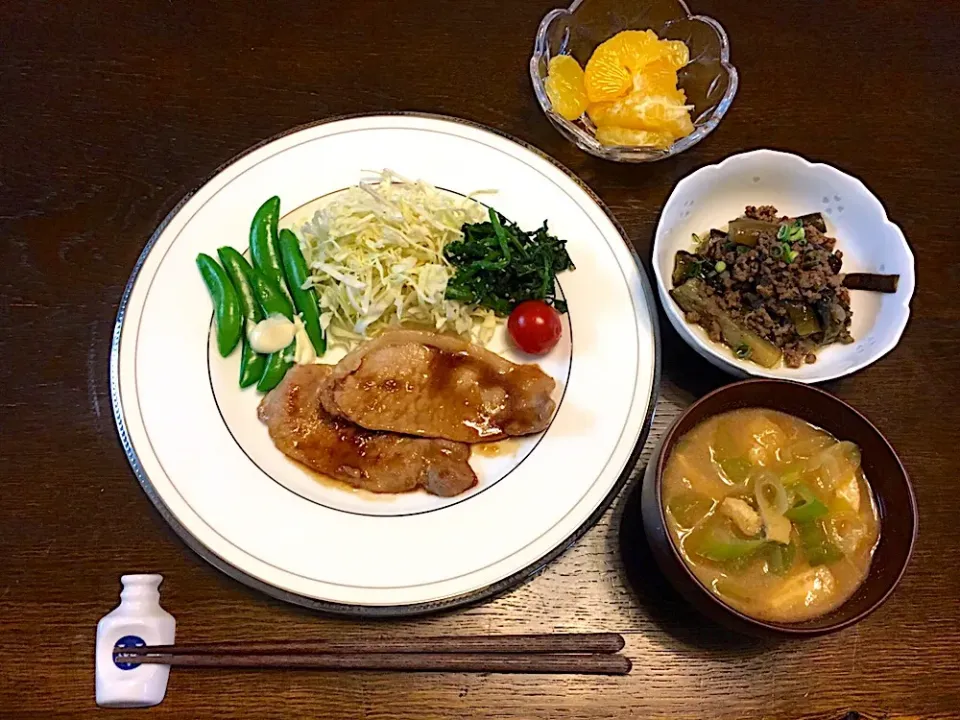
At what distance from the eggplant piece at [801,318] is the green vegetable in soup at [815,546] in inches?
33.9

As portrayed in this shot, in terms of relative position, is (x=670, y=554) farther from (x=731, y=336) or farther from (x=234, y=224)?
(x=234, y=224)

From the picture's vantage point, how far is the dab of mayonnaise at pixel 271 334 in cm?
288

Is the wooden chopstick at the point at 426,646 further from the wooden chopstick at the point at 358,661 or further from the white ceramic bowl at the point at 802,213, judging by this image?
the white ceramic bowl at the point at 802,213

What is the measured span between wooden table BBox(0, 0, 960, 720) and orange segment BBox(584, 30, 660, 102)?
309mm

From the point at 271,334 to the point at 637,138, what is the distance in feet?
5.73

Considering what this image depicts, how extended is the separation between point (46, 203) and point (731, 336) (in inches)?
115

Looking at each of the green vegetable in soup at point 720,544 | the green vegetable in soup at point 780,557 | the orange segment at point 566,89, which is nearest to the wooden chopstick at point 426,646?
the green vegetable in soup at point 720,544

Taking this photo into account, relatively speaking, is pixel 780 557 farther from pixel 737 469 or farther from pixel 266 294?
pixel 266 294

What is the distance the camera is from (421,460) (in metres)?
2.80

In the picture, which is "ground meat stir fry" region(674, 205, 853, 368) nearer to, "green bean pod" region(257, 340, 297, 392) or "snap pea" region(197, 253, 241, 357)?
"green bean pod" region(257, 340, 297, 392)

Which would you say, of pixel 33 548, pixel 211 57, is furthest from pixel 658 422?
pixel 211 57

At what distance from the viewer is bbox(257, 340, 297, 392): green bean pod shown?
9.57 ft

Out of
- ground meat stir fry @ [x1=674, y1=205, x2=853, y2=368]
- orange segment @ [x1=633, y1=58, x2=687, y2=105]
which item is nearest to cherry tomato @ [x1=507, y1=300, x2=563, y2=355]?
ground meat stir fry @ [x1=674, y1=205, x2=853, y2=368]

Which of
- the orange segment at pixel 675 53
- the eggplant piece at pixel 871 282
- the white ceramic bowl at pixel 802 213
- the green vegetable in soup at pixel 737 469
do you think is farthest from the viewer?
the orange segment at pixel 675 53
